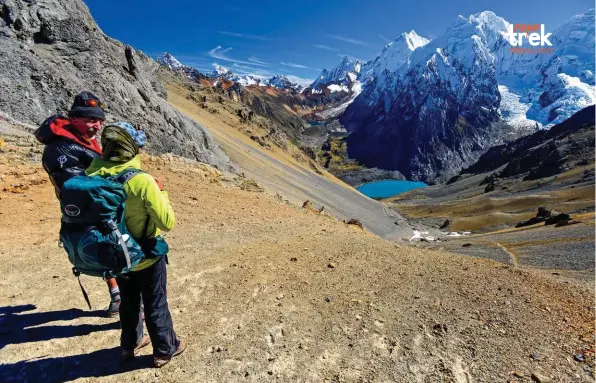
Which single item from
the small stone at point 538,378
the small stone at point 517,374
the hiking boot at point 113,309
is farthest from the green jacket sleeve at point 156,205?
the small stone at point 538,378

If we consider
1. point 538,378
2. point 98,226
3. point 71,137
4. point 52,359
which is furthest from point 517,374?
point 71,137

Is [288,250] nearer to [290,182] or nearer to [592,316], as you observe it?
[592,316]

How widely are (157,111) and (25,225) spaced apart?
21919 millimetres

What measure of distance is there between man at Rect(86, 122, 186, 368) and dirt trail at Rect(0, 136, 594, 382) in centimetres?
63

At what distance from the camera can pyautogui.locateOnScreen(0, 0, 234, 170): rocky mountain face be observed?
22500 mm

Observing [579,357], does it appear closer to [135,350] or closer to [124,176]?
[135,350]

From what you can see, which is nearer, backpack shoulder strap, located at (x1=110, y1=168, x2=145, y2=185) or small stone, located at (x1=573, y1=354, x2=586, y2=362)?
backpack shoulder strap, located at (x1=110, y1=168, x2=145, y2=185)

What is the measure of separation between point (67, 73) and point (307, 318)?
1060 inches

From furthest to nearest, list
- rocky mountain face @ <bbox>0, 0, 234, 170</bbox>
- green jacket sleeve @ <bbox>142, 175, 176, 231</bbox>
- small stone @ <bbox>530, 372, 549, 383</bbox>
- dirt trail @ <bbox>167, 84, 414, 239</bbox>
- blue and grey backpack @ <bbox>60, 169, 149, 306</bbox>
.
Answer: dirt trail @ <bbox>167, 84, 414, 239</bbox> < rocky mountain face @ <bbox>0, 0, 234, 170</bbox> < small stone @ <bbox>530, 372, 549, 383</bbox> < green jacket sleeve @ <bbox>142, 175, 176, 231</bbox> < blue and grey backpack @ <bbox>60, 169, 149, 306</bbox>

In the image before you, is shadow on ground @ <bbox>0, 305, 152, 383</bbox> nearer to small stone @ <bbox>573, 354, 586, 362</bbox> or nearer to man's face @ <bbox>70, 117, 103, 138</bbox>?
man's face @ <bbox>70, 117, 103, 138</bbox>

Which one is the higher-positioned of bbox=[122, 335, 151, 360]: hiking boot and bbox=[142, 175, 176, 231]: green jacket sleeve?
bbox=[142, 175, 176, 231]: green jacket sleeve

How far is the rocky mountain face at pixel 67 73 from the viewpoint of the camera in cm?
2250

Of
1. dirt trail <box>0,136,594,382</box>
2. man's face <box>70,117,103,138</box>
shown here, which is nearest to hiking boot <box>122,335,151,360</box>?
dirt trail <box>0,136,594,382</box>

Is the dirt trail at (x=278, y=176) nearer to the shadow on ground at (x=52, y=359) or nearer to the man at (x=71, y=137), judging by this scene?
the shadow on ground at (x=52, y=359)
